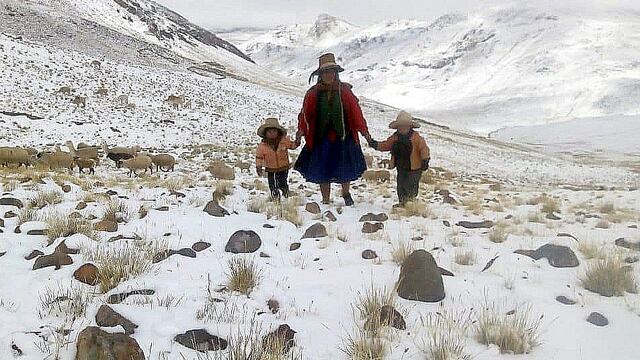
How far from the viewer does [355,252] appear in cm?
462

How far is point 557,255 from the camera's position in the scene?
4254 millimetres

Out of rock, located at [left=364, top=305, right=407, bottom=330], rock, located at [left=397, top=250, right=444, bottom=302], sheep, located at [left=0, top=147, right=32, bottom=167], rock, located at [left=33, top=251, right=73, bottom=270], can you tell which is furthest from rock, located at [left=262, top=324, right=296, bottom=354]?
sheep, located at [left=0, top=147, right=32, bottom=167]

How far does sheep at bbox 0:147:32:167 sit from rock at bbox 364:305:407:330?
34.7ft

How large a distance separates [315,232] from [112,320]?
8.01 ft

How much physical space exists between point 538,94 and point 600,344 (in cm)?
19603

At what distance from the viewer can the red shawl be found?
717cm

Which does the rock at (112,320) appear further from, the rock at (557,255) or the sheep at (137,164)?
the sheep at (137,164)

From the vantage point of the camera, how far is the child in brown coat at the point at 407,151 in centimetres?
760

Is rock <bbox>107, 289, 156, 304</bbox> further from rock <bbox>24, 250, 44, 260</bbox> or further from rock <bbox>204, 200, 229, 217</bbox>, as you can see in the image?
rock <bbox>204, 200, 229, 217</bbox>

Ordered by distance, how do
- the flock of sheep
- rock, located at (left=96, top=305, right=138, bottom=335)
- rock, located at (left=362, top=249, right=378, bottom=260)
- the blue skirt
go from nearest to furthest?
rock, located at (left=96, top=305, right=138, bottom=335), rock, located at (left=362, top=249, right=378, bottom=260), the blue skirt, the flock of sheep

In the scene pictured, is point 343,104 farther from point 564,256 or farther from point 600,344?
point 600,344

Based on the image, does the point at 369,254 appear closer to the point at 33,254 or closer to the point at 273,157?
the point at 33,254

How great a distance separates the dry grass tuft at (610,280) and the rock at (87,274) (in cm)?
336

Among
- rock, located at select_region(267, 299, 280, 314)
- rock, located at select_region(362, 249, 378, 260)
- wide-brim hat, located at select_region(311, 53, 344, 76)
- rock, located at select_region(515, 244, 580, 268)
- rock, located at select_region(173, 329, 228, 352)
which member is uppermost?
wide-brim hat, located at select_region(311, 53, 344, 76)
